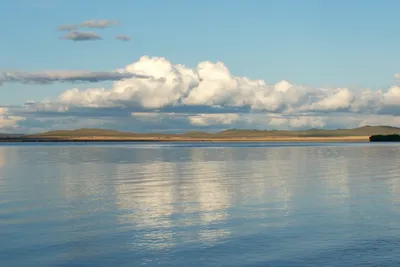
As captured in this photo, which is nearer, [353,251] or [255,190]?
[353,251]

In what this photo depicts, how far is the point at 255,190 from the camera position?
3266 cm

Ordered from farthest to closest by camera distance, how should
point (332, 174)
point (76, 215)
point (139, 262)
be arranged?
point (332, 174) < point (76, 215) < point (139, 262)

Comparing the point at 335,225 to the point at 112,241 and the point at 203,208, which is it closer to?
the point at 203,208

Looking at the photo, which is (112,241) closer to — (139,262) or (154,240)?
(154,240)

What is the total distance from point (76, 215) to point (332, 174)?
2629cm

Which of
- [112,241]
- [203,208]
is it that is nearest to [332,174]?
[203,208]

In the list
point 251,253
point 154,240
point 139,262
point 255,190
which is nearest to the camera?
point 139,262

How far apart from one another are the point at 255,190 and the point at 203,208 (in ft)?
25.4

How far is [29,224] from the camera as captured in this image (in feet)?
71.2

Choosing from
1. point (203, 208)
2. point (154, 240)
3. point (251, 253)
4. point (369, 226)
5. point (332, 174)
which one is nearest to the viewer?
point (251, 253)

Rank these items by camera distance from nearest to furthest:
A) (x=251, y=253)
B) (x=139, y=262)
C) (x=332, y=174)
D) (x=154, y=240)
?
(x=139, y=262) < (x=251, y=253) < (x=154, y=240) < (x=332, y=174)

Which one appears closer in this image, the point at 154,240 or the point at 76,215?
the point at 154,240

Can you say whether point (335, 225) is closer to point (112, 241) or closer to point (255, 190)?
point (112, 241)

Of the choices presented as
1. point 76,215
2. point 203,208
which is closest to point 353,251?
point 203,208
